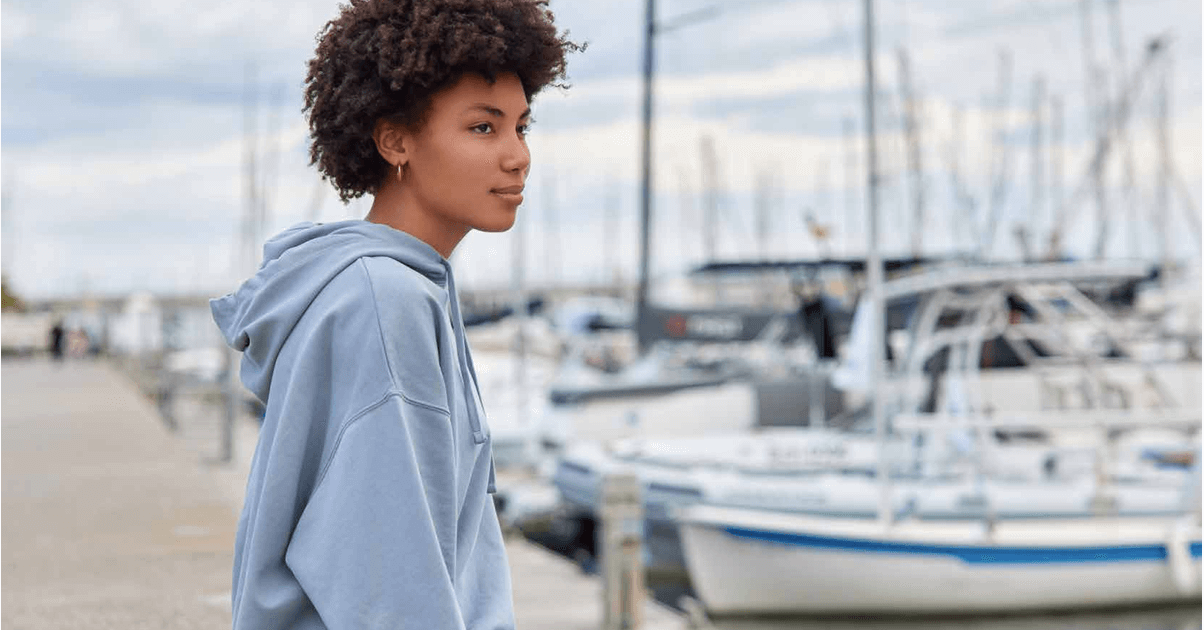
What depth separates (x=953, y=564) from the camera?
11852 millimetres

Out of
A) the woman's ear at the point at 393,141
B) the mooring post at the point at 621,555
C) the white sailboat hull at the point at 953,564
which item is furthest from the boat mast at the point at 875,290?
the woman's ear at the point at 393,141

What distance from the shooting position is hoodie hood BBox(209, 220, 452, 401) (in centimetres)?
163

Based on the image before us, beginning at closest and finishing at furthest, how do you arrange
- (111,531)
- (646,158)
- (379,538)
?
(379,538)
(111,531)
(646,158)

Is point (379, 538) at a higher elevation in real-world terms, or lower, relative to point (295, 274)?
lower

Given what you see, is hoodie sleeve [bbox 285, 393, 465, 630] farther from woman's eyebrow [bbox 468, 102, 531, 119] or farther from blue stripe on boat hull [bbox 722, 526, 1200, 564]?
blue stripe on boat hull [bbox 722, 526, 1200, 564]

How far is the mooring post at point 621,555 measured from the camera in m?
7.29

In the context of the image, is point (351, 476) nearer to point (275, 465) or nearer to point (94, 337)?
point (275, 465)

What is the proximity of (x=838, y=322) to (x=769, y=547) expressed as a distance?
4.58 m

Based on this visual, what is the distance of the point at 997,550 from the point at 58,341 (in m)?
35.2

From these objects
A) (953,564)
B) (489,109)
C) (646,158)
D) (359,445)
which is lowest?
(953,564)

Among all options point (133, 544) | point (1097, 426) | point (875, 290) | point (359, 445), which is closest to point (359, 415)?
point (359, 445)

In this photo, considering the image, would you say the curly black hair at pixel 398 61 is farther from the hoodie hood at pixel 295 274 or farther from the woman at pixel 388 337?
the hoodie hood at pixel 295 274

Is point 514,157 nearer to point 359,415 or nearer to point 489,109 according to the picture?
point 489,109

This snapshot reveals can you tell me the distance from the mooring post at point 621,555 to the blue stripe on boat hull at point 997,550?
4559 mm
